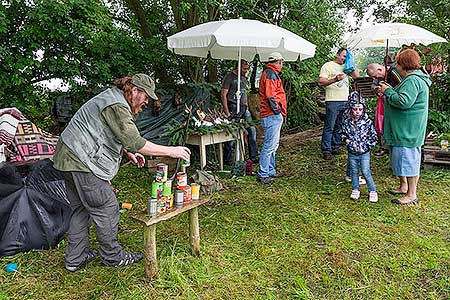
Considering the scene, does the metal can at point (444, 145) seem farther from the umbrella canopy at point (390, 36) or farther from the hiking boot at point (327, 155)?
the hiking boot at point (327, 155)

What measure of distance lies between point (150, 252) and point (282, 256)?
1019 mm

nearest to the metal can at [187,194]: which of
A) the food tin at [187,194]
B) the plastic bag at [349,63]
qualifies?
the food tin at [187,194]

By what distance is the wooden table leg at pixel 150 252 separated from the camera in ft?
7.98

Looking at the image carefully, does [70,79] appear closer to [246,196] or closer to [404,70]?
[246,196]

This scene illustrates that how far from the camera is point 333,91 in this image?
18.2ft

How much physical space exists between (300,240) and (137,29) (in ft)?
17.8

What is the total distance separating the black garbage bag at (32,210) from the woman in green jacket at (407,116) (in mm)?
3054

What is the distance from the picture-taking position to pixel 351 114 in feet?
13.2

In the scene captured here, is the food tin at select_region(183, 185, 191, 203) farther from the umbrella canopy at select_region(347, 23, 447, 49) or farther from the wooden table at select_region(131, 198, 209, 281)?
the umbrella canopy at select_region(347, 23, 447, 49)

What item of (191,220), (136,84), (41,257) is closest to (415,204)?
(191,220)

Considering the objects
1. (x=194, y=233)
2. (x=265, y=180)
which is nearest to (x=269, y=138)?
(x=265, y=180)

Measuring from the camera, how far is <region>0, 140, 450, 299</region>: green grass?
8.29 feet

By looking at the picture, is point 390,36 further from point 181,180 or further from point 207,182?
point 181,180

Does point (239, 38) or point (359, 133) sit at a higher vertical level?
point (239, 38)
